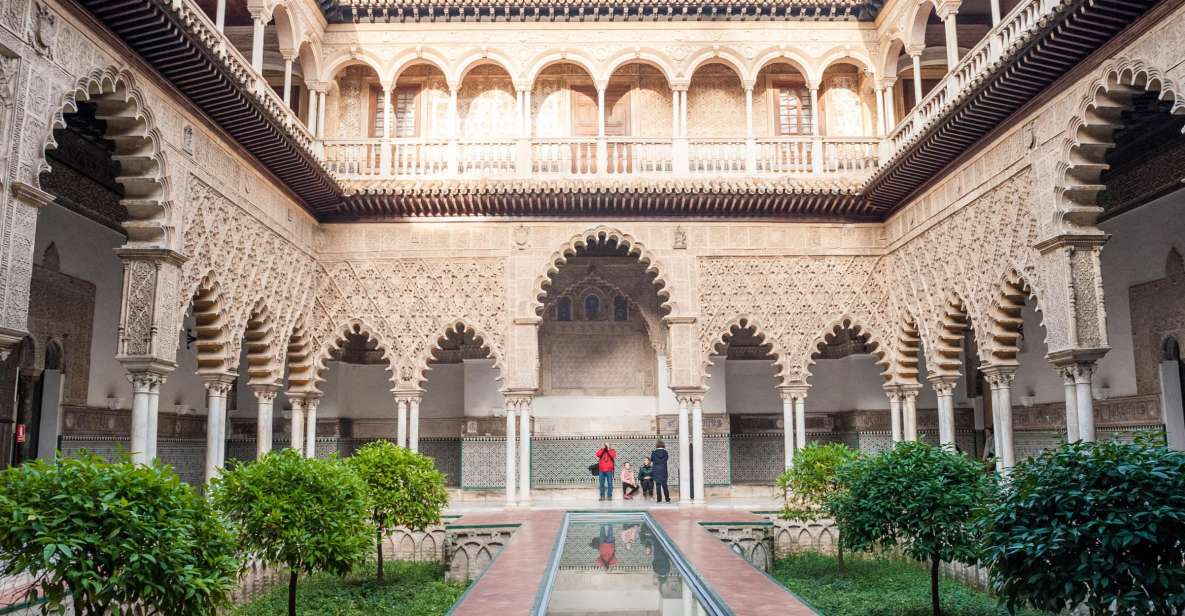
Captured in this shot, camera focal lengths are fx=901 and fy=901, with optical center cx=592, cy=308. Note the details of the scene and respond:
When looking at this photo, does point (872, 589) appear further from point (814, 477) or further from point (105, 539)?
point (105, 539)

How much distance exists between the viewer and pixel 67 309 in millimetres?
11195

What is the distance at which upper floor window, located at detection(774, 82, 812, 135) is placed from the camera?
51.5 feet

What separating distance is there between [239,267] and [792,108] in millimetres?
9665

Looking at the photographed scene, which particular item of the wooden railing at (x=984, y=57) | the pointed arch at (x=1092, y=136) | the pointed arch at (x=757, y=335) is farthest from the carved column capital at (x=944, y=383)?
the pointed arch at (x=1092, y=136)

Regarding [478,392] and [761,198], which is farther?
[478,392]

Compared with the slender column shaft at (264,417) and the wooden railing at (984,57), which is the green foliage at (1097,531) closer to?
the wooden railing at (984,57)

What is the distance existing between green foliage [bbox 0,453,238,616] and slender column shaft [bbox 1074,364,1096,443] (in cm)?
783

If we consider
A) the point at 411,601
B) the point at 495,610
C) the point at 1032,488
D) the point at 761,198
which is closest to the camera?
the point at 1032,488

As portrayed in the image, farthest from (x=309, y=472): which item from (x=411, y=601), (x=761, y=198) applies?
(x=761, y=198)

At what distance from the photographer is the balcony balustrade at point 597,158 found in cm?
1408

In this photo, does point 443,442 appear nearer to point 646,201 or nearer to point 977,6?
point 646,201

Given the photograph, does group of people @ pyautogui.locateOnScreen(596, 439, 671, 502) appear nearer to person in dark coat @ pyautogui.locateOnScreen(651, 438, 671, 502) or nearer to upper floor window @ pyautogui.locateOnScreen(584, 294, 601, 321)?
person in dark coat @ pyautogui.locateOnScreen(651, 438, 671, 502)

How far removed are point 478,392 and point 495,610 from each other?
A: 1102 cm

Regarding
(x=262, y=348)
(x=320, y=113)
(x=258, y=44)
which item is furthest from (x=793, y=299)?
(x=258, y=44)
